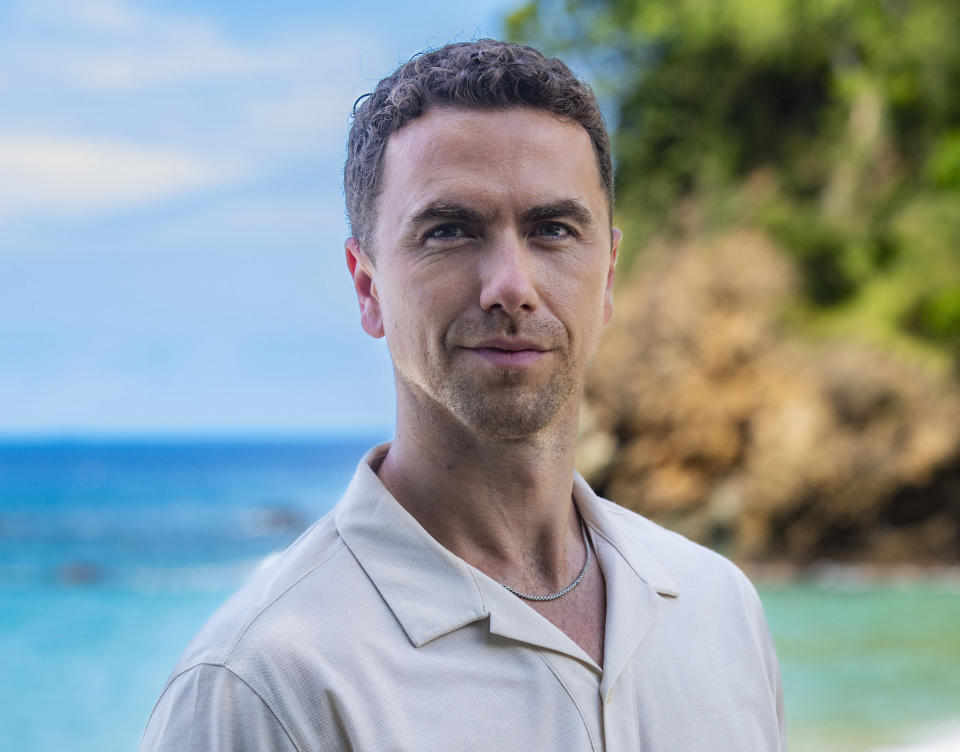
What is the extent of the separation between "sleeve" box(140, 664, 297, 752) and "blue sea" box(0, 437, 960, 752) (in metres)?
8.20

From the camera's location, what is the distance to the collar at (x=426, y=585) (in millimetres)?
1412

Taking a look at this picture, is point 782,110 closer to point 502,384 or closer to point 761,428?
point 761,428

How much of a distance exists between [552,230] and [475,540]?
1.58 ft

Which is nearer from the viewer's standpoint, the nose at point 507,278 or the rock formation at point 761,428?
the nose at point 507,278

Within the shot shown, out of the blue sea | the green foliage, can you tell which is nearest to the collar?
the blue sea

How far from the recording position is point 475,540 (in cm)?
159

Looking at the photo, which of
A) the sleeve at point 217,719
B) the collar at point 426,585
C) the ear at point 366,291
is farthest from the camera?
the ear at point 366,291

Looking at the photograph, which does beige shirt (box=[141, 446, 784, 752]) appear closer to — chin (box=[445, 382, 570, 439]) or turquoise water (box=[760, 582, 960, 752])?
chin (box=[445, 382, 570, 439])

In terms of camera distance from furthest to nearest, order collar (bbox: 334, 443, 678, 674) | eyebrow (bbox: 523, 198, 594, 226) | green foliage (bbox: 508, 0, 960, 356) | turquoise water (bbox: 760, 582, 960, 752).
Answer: green foliage (bbox: 508, 0, 960, 356) → turquoise water (bbox: 760, 582, 960, 752) → eyebrow (bbox: 523, 198, 594, 226) → collar (bbox: 334, 443, 678, 674)

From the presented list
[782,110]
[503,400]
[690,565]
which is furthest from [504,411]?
[782,110]

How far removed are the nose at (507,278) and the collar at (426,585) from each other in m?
0.33

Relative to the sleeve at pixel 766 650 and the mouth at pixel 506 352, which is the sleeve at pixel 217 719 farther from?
the sleeve at pixel 766 650

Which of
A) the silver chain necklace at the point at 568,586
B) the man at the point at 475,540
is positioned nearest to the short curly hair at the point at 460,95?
the man at the point at 475,540

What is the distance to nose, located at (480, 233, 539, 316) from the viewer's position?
146cm
